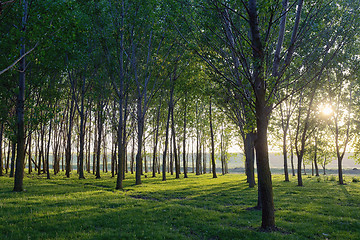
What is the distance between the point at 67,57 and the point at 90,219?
25.3 metres

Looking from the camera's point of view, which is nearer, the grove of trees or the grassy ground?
the grassy ground

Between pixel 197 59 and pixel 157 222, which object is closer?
pixel 157 222

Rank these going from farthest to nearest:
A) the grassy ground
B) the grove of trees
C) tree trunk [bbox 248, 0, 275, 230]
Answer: the grove of trees < tree trunk [bbox 248, 0, 275, 230] < the grassy ground

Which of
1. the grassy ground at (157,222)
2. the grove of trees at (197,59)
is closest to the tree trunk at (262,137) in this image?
the grove of trees at (197,59)

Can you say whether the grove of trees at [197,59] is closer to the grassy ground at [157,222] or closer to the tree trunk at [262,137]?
the tree trunk at [262,137]

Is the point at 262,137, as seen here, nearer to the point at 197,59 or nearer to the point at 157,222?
the point at 157,222

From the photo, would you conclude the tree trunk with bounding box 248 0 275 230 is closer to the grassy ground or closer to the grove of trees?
the grove of trees

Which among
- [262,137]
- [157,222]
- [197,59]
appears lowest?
[157,222]

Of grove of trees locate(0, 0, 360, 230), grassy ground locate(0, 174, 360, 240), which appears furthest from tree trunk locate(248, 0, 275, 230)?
grassy ground locate(0, 174, 360, 240)

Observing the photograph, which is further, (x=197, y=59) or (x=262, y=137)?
(x=197, y=59)

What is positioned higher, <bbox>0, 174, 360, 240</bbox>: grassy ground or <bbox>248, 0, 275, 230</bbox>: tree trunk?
<bbox>248, 0, 275, 230</bbox>: tree trunk

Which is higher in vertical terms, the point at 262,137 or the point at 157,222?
the point at 262,137

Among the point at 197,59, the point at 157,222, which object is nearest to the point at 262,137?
the point at 157,222

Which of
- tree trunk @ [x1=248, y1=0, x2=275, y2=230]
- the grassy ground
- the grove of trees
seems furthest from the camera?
the grove of trees
